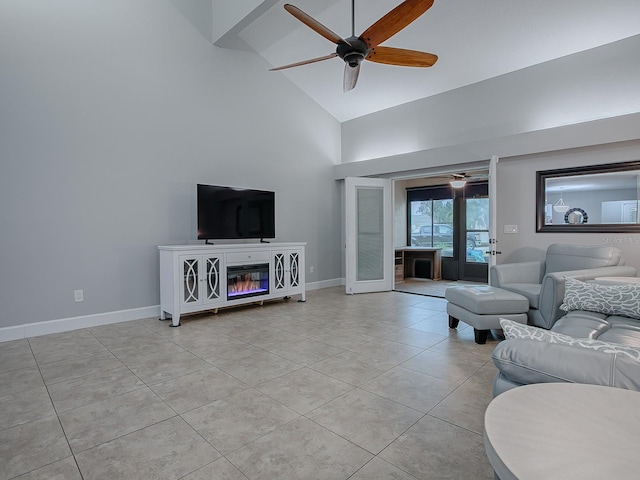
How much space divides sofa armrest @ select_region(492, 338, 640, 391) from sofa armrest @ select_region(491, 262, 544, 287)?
9.69 ft

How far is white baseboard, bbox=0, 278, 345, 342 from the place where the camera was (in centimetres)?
341

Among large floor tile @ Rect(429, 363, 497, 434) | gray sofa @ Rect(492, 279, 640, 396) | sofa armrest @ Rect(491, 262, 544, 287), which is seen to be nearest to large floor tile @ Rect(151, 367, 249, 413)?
large floor tile @ Rect(429, 363, 497, 434)

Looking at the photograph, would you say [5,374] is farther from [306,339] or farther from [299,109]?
[299,109]

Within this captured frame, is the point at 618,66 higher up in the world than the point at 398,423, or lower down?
higher up

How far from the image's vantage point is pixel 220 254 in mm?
4324

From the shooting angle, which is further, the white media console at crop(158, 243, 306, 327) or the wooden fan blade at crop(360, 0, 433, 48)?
the white media console at crop(158, 243, 306, 327)

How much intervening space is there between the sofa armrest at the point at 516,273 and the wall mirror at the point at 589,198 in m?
0.64

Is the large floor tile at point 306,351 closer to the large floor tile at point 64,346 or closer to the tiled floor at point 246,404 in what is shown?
the tiled floor at point 246,404

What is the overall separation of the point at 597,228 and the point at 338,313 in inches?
130

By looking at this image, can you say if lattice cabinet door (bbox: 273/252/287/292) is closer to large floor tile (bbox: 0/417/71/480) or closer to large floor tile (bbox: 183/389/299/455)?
large floor tile (bbox: 183/389/299/455)

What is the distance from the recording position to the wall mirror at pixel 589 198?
384 cm

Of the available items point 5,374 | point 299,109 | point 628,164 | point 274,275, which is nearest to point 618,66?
point 628,164

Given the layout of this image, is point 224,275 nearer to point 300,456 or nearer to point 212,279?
point 212,279

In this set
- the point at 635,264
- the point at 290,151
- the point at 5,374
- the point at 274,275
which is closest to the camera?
the point at 5,374
